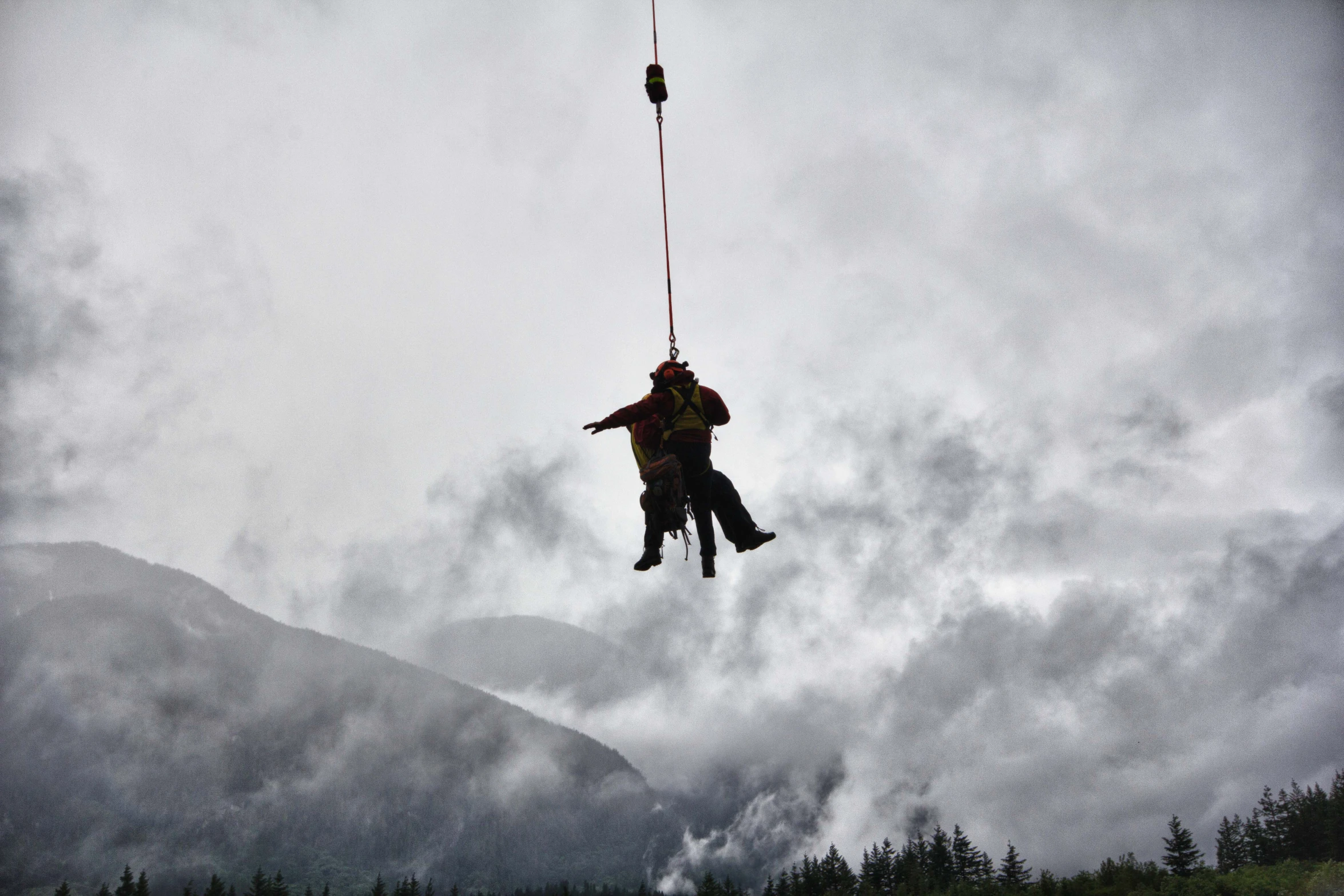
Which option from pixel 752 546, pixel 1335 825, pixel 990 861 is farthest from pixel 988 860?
pixel 752 546

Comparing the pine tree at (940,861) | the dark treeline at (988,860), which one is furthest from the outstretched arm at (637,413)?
the pine tree at (940,861)

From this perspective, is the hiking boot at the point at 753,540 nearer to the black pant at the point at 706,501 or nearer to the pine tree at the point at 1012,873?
the black pant at the point at 706,501

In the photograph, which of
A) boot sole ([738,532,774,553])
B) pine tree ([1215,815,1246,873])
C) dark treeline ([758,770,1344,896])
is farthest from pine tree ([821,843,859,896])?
boot sole ([738,532,774,553])

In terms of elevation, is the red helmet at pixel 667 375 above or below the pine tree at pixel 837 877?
above

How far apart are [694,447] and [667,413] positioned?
0.76 meters

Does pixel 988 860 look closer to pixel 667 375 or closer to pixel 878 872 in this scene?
pixel 878 872

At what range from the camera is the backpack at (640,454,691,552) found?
15375mm

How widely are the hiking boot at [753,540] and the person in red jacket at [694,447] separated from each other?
10 mm

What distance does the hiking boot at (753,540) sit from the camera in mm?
16266

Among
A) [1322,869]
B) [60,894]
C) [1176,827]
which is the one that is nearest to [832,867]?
[1176,827]

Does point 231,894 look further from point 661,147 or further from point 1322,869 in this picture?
point 661,147

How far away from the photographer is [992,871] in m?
99.6

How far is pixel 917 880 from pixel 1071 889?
148ft

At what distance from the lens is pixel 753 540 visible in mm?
16328
